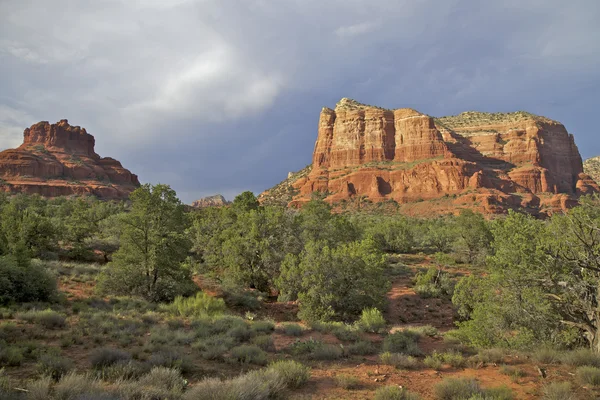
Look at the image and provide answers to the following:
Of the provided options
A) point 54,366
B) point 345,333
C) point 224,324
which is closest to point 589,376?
point 345,333

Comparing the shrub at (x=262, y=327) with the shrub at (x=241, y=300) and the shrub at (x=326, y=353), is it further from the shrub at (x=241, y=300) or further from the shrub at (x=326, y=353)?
the shrub at (x=241, y=300)

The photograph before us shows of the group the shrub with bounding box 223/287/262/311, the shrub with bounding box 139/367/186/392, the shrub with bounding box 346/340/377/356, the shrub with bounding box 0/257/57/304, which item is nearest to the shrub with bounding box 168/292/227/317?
the shrub with bounding box 223/287/262/311

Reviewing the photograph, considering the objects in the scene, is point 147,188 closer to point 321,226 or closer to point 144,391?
point 144,391

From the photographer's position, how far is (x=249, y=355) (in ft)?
28.8

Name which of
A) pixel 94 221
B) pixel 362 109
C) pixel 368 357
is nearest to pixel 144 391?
pixel 368 357

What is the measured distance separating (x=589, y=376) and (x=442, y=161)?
11101 centimetres

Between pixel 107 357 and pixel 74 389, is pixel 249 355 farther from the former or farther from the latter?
pixel 74 389

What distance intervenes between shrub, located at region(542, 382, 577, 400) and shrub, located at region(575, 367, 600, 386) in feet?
2.13

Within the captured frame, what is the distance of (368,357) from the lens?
9906mm

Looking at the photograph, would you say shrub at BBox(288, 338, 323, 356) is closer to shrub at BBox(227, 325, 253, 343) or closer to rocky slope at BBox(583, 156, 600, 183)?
shrub at BBox(227, 325, 253, 343)

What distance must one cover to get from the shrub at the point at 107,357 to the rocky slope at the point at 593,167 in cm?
17912

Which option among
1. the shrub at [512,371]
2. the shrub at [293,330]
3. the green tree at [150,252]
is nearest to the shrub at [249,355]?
the shrub at [293,330]

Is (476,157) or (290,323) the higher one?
(476,157)

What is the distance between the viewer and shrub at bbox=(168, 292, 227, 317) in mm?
14156
